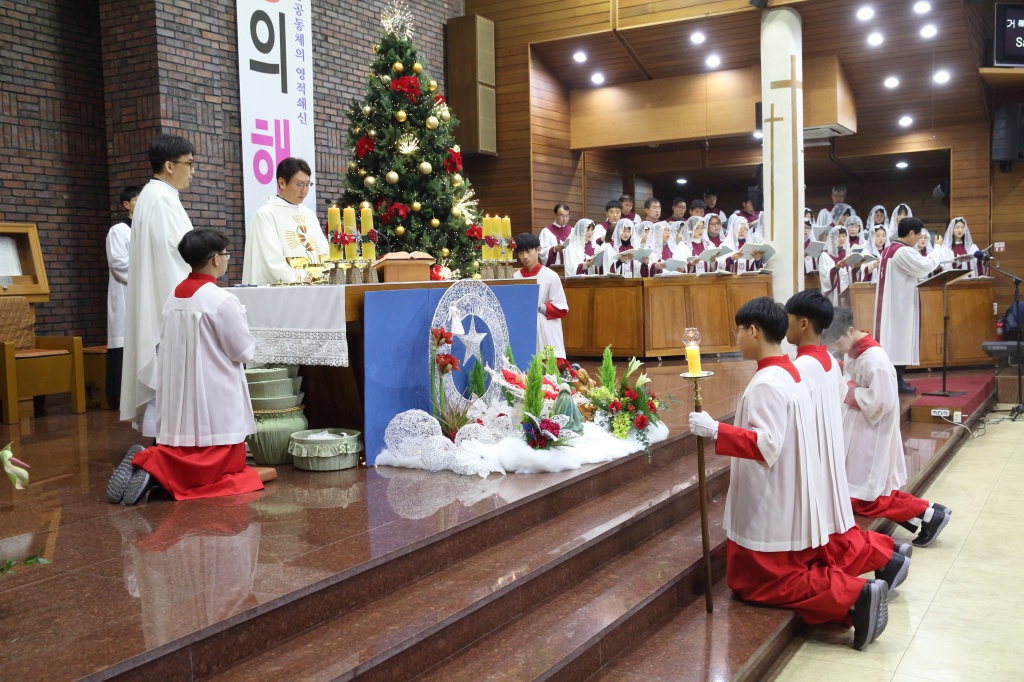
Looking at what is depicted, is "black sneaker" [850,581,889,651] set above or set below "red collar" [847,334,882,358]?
below

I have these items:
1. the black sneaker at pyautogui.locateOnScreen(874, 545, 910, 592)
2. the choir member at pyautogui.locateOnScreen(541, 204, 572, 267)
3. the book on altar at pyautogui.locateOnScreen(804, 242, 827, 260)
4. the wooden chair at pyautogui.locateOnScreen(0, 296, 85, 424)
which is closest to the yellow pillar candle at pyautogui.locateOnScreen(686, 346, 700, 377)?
the black sneaker at pyautogui.locateOnScreen(874, 545, 910, 592)

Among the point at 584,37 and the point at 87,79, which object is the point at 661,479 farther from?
the point at 584,37

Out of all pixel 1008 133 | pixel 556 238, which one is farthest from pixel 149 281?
pixel 1008 133

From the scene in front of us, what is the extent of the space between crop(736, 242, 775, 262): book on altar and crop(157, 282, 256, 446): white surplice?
764 cm

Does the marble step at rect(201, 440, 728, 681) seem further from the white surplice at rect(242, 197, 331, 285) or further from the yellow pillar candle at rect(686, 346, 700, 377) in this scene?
the white surplice at rect(242, 197, 331, 285)

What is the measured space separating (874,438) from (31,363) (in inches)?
237

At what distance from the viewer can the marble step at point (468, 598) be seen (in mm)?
2816

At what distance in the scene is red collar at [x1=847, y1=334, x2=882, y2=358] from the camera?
5.17 meters

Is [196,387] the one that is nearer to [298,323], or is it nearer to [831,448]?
[298,323]

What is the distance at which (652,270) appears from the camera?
11250 mm

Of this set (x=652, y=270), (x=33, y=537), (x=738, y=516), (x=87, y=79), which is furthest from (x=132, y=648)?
(x=652, y=270)

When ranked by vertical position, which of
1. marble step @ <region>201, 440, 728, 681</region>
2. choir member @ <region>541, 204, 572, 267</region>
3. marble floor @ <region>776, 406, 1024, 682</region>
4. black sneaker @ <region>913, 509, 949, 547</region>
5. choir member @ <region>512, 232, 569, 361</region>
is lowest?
marble floor @ <region>776, 406, 1024, 682</region>

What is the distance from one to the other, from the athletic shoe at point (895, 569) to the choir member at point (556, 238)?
24.8 ft

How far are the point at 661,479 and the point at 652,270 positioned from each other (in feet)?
20.5
